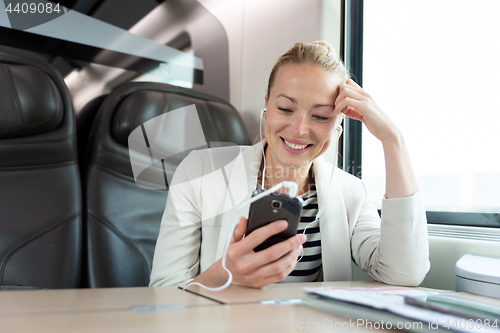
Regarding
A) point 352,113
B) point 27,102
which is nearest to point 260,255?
point 352,113

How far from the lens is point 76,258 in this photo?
1.10m

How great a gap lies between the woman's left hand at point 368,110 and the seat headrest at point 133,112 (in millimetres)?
599

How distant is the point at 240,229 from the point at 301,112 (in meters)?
0.48

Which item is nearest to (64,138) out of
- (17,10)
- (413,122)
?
(17,10)

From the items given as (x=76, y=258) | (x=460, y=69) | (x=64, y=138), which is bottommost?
(x=76, y=258)

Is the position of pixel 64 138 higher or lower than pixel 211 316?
higher

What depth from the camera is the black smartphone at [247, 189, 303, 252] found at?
582mm

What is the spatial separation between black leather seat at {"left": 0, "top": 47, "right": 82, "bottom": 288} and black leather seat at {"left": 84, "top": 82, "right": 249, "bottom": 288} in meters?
0.05

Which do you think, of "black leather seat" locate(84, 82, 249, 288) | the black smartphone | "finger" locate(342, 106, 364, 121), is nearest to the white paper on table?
the black smartphone

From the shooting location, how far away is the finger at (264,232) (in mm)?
579

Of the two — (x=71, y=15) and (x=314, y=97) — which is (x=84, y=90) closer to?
(x=71, y=15)

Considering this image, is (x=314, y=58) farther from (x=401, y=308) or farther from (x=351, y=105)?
(x=401, y=308)

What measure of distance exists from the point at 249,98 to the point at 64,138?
890 mm

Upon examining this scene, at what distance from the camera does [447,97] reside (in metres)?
1.26
